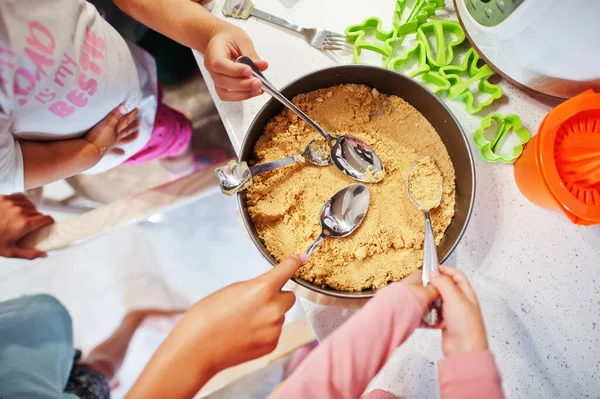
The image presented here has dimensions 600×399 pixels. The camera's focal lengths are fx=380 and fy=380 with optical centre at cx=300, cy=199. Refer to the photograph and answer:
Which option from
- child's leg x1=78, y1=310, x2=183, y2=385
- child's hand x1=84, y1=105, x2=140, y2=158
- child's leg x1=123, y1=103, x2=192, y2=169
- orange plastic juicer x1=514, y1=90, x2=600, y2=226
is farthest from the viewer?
child's leg x1=78, y1=310, x2=183, y2=385

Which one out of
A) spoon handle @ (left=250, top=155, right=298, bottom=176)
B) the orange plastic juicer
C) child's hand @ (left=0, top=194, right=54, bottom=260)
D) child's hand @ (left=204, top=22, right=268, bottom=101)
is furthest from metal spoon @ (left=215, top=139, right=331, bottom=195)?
child's hand @ (left=0, top=194, right=54, bottom=260)

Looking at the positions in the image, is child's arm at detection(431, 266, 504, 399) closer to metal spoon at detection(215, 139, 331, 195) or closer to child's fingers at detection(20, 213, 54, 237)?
metal spoon at detection(215, 139, 331, 195)

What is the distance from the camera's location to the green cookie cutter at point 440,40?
22.6 inches

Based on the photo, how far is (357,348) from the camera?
379 mm

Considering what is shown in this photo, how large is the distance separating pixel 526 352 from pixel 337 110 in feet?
1.40

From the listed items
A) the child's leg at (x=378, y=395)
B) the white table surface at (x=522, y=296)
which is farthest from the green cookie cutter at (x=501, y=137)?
the child's leg at (x=378, y=395)

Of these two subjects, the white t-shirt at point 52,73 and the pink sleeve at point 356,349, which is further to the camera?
the white t-shirt at point 52,73

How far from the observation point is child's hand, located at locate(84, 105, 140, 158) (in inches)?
26.5

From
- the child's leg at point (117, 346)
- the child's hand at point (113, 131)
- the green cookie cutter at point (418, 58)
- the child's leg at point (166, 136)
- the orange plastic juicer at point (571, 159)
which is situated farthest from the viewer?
the child's leg at point (117, 346)

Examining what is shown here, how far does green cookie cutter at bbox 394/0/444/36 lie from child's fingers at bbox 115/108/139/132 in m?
0.51

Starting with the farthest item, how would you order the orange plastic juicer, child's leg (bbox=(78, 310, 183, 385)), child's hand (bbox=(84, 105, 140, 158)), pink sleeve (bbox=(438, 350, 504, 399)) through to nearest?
child's leg (bbox=(78, 310, 183, 385)), child's hand (bbox=(84, 105, 140, 158)), the orange plastic juicer, pink sleeve (bbox=(438, 350, 504, 399))

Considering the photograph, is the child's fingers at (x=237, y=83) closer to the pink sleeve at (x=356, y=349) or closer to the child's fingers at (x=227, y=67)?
the child's fingers at (x=227, y=67)

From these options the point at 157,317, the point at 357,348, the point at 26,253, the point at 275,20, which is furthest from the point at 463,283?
the point at 26,253

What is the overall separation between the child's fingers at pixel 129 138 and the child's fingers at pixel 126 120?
0.03m
